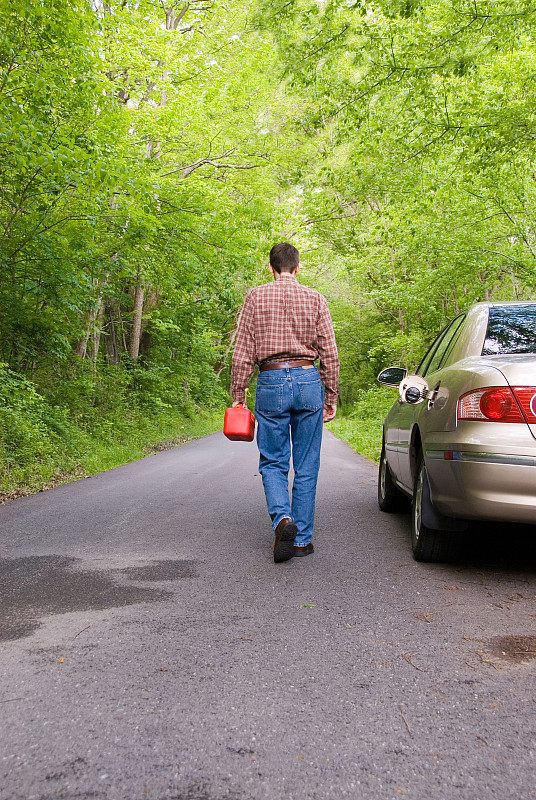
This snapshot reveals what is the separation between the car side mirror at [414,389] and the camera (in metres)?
5.13

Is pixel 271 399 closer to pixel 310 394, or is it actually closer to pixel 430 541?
pixel 310 394

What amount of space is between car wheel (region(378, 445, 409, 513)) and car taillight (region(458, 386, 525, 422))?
2.75 metres

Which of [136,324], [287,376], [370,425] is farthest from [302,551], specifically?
[136,324]

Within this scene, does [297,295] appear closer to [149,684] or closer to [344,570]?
[344,570]

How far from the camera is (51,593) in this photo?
4.09 metres

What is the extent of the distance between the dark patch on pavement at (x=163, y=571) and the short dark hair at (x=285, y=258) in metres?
2.24

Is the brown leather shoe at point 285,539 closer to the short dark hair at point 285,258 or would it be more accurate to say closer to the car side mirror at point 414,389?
the car side mirror at point 414,389

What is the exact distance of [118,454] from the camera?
13945 millimetres

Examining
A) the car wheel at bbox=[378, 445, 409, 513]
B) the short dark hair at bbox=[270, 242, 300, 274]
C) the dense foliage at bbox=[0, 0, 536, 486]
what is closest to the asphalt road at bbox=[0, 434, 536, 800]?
the car wheel at bbox=[378, 445, 409, 513]

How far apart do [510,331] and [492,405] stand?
2.89ft

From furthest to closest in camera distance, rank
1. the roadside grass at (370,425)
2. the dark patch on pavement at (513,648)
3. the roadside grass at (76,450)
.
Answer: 1. the roadside grass at (370,425)
2. the roadside grass at (76,450)
3. the dark patch on pavement at (513,648)

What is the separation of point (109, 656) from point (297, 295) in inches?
112

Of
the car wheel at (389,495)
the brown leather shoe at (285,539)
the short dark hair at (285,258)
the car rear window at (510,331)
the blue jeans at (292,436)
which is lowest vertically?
the car wheel at (389,495)

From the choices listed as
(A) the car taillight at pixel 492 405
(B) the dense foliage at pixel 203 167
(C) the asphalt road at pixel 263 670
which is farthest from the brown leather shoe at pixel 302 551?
(B) the dense foliage at pixel 203 167
